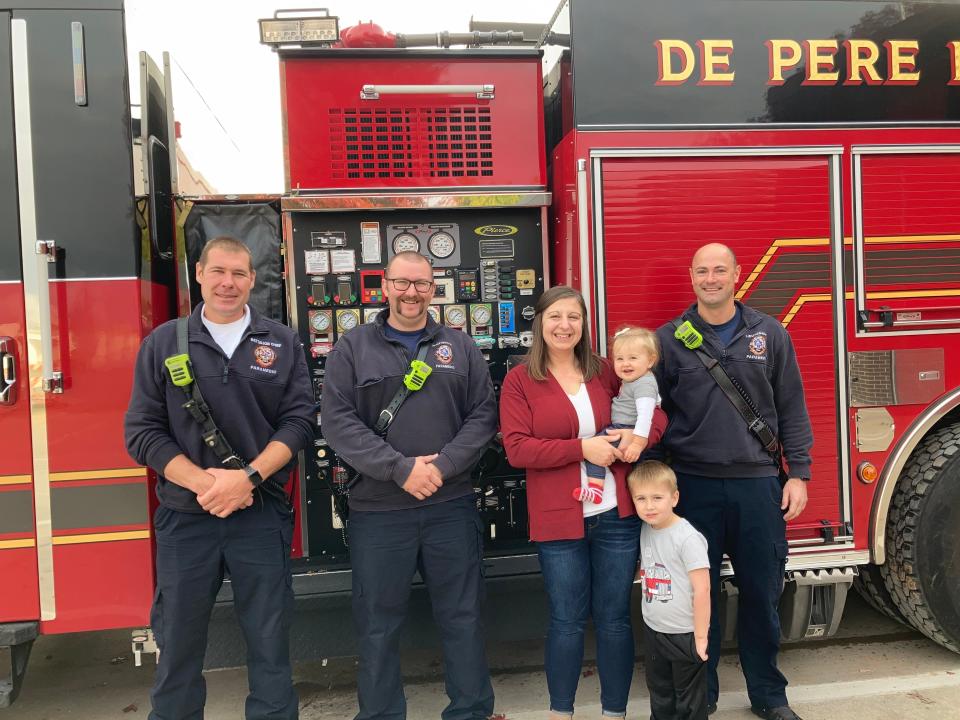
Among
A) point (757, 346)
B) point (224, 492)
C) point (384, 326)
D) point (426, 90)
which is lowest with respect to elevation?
point (224, 492)

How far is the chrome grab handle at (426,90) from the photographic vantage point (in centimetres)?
304

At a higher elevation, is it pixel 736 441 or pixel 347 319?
pixel 347 319

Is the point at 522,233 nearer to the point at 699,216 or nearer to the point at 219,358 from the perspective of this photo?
the point at 699,216

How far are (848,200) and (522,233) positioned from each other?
1.45 meters

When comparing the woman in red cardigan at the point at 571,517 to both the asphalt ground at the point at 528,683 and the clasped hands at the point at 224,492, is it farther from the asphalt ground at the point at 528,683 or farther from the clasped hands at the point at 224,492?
the clasped hands at the point at 224,492

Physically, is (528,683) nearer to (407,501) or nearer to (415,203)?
(407,501)

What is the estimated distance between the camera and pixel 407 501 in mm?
2566

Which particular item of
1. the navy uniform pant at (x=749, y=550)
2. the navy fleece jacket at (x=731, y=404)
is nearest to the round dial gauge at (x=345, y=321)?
the navy fleece jacket at (x=731, y=404)

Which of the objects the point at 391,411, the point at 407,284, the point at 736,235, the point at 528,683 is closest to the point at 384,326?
the point at 407,284

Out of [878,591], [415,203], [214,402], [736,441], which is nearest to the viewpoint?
[214,402]

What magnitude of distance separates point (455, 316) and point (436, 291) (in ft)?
0.46

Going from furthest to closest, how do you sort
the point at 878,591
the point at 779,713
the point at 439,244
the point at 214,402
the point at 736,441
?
the point at 878,591 < the point at 439,244 < the point at 779,713 < the point at 736,441 < the point at 214,402

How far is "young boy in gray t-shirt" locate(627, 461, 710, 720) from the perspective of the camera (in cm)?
247

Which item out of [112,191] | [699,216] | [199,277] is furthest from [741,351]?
[112,191]
